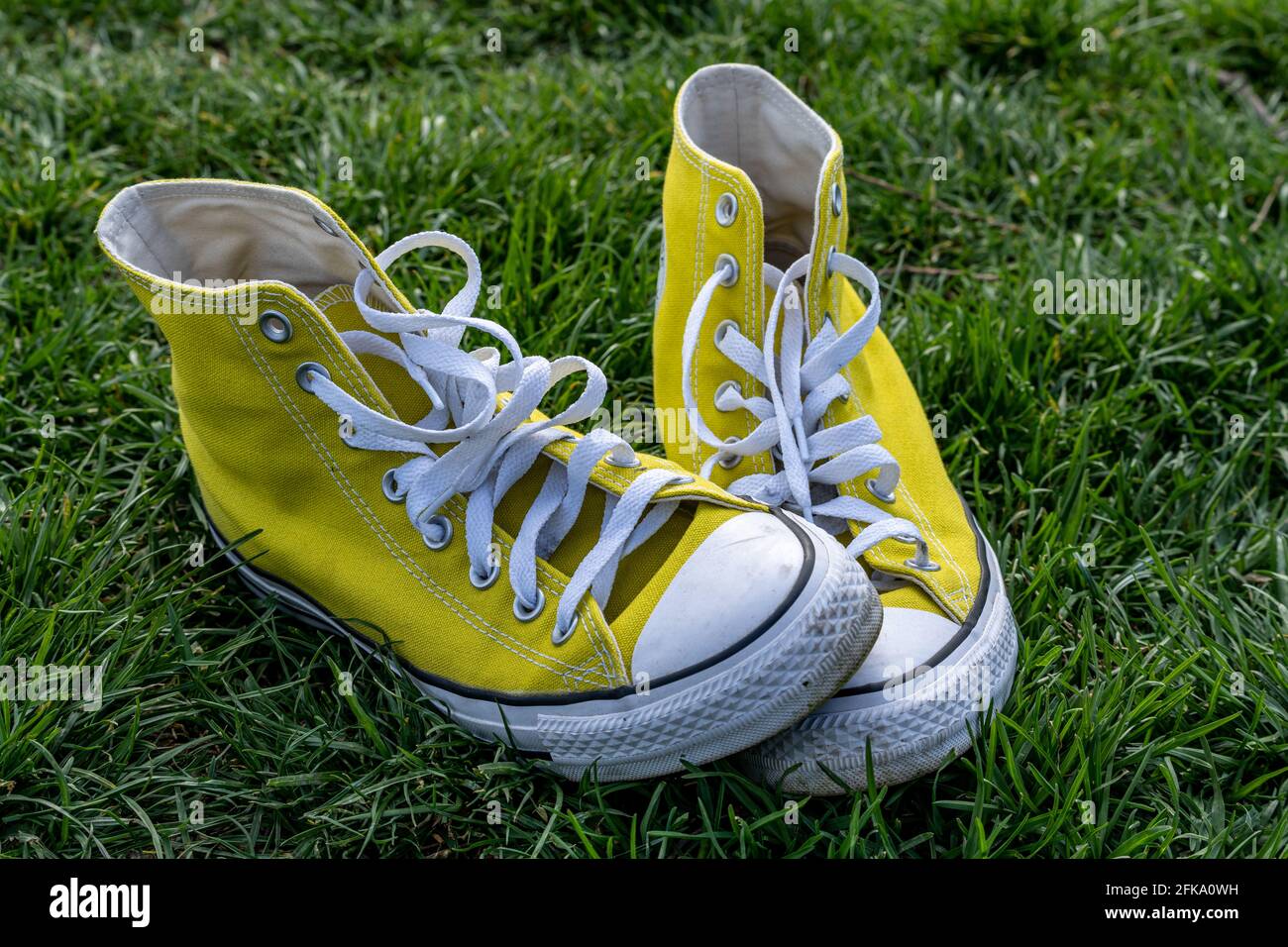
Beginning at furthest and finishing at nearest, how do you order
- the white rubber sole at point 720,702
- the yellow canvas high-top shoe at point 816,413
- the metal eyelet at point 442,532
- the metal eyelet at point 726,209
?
1. the metal eyelet at point 726,209
2. the metal eyelet at point 442,532
3. the yellow canvas high-top shoe at point 816,413
4. the white rubber sole at point 720,702

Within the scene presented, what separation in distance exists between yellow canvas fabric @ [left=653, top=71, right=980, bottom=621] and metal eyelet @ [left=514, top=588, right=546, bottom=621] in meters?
0.47

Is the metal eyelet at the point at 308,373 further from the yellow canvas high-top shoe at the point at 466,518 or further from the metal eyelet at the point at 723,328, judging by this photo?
the metal eyelet at the point at 723,328

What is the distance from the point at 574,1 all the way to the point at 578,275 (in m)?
1.46

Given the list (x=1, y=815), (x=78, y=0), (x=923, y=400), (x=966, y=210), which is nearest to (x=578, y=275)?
(x=923, y=400)

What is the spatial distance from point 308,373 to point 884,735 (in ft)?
3.42

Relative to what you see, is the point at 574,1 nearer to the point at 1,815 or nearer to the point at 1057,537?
the point at 1057,537

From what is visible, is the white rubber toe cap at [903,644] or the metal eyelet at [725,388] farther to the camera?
the metal eyelet at [725,388]

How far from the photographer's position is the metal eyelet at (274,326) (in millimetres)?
1971

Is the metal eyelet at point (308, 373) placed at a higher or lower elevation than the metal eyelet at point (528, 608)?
higher

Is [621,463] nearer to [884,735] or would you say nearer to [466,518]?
[466,518]

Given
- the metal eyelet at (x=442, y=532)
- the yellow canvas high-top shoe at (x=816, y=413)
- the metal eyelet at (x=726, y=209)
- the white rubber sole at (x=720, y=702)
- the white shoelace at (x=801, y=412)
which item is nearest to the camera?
the white rubber sole at (x=720, y=702)

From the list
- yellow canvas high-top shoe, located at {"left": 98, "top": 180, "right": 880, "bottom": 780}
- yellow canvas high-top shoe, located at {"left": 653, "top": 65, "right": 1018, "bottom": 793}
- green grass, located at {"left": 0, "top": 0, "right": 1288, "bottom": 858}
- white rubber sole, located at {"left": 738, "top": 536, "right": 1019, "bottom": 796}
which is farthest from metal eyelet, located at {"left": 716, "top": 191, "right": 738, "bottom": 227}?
white rubber sole, located at {"left": 738, "top": 536, "right": 1019, "bottom": 796}

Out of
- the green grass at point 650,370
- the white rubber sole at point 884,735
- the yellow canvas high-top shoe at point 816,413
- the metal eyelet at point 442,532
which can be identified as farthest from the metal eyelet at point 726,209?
the white rubber sole at point 884,735

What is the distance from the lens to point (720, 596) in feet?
6.16
